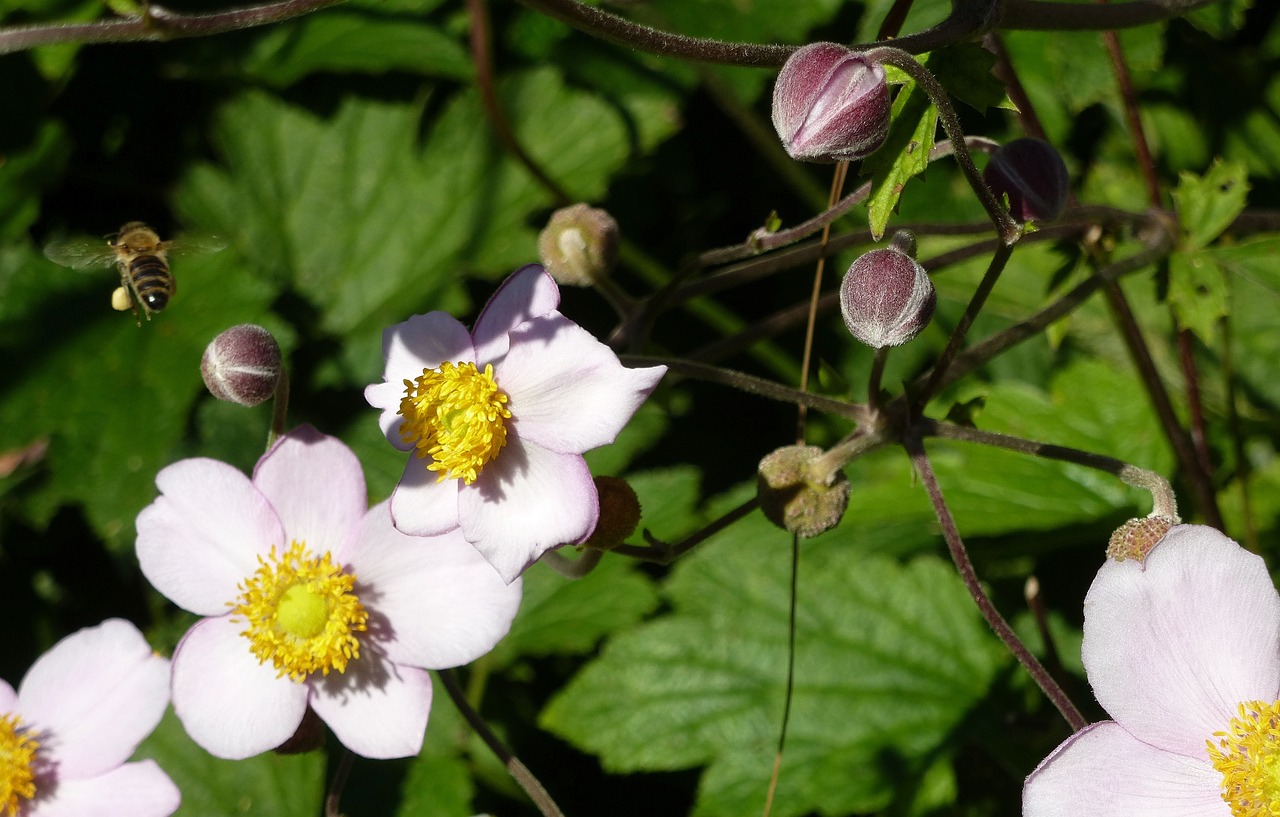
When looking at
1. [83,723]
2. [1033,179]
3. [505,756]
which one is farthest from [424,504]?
[1033,179]

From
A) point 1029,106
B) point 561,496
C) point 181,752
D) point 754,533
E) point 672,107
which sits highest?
point 1029,106

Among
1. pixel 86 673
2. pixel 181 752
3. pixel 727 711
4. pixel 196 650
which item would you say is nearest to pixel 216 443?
pixel 181 752

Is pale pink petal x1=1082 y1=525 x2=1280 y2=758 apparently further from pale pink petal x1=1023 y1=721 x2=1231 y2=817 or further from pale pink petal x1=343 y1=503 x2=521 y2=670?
pale pink petal x1=343 y1=503 x2=521 y2=670

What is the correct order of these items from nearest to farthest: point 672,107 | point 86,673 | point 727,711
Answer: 1. point 86,673
2. point 727,711
3. point 672,107

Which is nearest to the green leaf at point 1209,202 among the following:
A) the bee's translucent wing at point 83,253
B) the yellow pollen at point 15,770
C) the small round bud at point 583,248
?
the small round bud at point 583,248

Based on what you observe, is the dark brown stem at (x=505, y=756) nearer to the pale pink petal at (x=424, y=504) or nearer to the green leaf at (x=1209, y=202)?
the pale pink petal at (x=424, y=504)

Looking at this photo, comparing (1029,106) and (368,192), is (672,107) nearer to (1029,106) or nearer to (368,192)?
(368,192)
